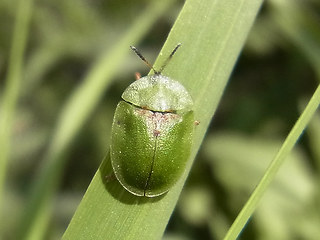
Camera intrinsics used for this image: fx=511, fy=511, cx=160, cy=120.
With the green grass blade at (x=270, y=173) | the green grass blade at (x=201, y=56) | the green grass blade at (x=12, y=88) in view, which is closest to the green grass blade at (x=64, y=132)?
the green grass blade at (x=12, y=88)

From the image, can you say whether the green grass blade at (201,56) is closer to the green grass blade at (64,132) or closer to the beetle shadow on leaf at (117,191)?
the beetle shadow on leaf at (117,191)

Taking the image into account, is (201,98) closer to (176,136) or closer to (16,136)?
(176,136)

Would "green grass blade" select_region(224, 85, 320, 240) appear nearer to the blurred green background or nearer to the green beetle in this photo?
the green beetle

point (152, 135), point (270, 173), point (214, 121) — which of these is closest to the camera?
point (270, 173)

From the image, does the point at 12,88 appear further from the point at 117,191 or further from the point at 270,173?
the point at 270,173

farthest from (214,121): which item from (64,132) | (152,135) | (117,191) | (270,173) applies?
(270,173)

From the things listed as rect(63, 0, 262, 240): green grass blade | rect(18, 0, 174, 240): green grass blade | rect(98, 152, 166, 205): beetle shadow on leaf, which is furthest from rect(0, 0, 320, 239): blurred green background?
rect(98, 152, 166, 205): beetle shadow on leaf
